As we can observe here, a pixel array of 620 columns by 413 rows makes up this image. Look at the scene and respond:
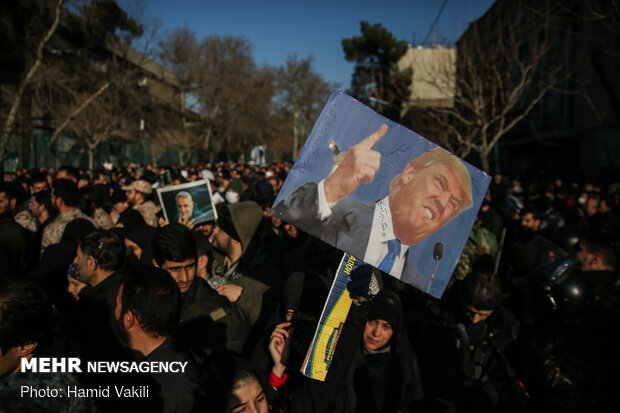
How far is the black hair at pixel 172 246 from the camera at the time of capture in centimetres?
278

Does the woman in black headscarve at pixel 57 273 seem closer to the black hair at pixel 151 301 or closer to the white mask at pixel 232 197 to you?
the black hair at pixel 151 301

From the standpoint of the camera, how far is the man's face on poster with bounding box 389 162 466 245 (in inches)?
79.6

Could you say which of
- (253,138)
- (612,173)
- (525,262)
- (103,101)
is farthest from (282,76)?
(525,262)

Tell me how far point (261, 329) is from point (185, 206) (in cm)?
241

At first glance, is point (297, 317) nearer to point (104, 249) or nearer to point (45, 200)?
point (104, 249)

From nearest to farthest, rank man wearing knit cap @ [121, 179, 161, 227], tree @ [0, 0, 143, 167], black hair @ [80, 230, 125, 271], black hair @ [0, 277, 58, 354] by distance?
black hair @ [0, 277, 58, 354] < black hair @ [80, 230, 125, 271] < man wearing knit cap @ [121, 179, 161, 227] < tree @ [0, 0, 143, 167]

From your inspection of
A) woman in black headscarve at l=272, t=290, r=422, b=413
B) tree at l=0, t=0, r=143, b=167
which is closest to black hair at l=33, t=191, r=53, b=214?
woman in black headscarve at l=272, t=290, r=422, b=413

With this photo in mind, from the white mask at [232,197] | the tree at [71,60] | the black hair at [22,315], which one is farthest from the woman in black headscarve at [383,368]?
the tree at [71,60]

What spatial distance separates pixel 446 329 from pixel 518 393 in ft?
2.54

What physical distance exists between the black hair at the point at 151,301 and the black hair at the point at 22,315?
357 mm

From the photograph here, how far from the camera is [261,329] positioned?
315cm

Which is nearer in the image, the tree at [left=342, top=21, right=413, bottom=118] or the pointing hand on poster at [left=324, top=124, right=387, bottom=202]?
the pointing hand on poster at [left=324, top=124, right=387, bottom=202]

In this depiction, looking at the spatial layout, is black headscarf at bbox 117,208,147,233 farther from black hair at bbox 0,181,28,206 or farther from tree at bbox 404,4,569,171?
tree at bbox 404,4,569,171

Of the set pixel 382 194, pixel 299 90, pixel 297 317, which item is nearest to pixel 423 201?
pixel 382 194
